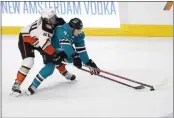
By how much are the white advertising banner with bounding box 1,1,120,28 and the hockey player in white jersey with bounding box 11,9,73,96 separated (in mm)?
1628

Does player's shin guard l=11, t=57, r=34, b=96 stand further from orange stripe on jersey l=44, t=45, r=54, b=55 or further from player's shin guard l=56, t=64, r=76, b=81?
player's shin guard l=56, t=64, r=76, b=81

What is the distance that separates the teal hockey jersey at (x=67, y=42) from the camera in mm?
2611

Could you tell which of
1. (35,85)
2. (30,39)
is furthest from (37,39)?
(35,85)

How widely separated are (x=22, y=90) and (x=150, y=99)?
858mm

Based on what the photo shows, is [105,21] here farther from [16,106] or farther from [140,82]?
[16,106]

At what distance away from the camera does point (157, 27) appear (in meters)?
4.40

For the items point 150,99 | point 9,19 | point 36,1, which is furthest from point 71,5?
point 150,99

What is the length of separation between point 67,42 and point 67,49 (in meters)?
0.04

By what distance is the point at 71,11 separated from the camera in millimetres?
4387

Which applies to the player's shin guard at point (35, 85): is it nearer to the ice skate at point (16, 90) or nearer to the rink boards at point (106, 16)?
the ice skate at point (16, 90)

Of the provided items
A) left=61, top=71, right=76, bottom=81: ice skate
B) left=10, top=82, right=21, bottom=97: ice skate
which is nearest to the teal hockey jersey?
left=61, top=71, right=76, bottom=81: ice skate

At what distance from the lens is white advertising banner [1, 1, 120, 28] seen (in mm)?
4359

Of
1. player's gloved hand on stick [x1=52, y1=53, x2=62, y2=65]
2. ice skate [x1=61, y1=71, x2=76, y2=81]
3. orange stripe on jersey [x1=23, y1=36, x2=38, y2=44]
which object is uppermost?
orange stripe on jersey [x1=23, y1=36, x2=38, y2=44]

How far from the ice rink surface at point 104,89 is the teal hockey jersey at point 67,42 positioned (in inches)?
10.3
